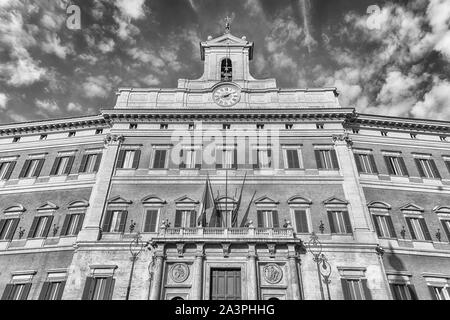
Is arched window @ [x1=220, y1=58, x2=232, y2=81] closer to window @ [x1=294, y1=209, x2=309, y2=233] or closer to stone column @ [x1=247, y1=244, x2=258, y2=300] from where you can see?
window @ [x1=294, y1=209, x2=309, y2=233]

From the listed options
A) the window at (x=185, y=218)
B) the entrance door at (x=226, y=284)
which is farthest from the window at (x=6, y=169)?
the entrance door at (x=226, y=284)

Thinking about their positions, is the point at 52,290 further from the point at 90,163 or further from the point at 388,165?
the point at 388,165

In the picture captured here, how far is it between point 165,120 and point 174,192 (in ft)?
23.3

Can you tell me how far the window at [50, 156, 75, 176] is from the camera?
29.1m

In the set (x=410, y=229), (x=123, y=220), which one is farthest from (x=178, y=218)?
(x=410, y=229)

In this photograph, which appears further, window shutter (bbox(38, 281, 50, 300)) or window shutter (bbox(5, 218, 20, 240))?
window shutter (bbox(5, 218, 20, 240))

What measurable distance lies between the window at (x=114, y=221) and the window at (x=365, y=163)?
18.7m

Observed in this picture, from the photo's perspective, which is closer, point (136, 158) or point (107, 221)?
point (107, 221)

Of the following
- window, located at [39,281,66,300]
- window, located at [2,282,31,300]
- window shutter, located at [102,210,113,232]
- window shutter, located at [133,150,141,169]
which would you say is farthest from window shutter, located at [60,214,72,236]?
window shutter, located at [133,150,141,169]

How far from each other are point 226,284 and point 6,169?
70.7 ft

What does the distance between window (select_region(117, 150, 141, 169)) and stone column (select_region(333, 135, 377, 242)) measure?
53.7ft

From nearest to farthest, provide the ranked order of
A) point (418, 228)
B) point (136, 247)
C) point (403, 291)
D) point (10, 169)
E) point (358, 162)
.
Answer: point (403, 291) → point (136, 247) → point (418, 228) → point (358, 162) → point (10, 169)

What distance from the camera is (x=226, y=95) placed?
31.7 m
